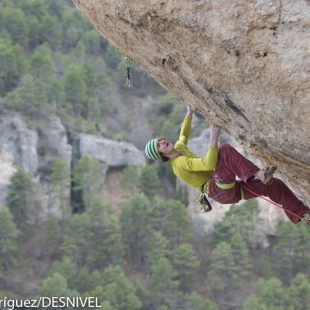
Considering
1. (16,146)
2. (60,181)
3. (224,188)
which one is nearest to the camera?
(224,188)

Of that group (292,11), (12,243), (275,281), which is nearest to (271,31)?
(292,11)

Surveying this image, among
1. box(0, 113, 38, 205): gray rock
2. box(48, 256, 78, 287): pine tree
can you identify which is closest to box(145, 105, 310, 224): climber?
box(48, 256, 78, 287): pine tree

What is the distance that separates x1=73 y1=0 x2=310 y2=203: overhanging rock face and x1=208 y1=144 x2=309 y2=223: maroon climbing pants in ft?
0.57

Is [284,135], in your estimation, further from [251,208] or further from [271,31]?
[251,208]

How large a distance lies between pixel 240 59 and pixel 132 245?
4512 centimetres

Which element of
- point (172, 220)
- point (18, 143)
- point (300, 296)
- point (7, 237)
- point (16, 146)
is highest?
point (18, 143)

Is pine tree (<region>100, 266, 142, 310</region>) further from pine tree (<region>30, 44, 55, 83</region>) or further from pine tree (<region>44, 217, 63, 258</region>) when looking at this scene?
pine tree (<region>30, 44, 55, 83</region>)

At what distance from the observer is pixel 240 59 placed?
21.6 ft

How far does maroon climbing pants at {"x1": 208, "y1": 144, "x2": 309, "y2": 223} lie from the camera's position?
7609 millimetres

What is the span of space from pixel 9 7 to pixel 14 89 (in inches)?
535

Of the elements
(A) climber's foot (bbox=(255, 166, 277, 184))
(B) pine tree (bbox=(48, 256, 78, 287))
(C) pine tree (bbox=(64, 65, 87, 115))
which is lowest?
(A) climber's foot (bbox=(255, 166, 277, 184))

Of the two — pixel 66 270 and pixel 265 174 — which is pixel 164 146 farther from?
pixel 66 270

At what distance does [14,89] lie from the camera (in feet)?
194

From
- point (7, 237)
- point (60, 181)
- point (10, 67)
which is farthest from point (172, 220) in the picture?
point (10, 67)
